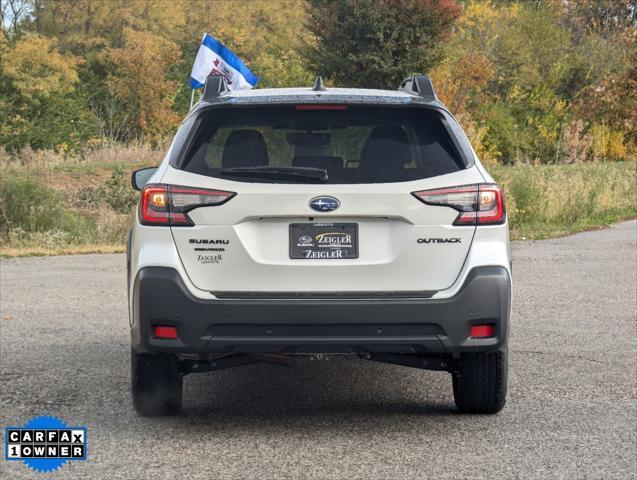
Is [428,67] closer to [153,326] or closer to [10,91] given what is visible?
[10,91]

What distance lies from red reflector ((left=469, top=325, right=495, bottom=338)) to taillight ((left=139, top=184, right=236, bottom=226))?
1348 millimetres

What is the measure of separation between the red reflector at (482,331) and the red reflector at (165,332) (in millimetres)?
1451

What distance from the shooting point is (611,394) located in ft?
22.5

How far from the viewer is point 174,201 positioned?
18.0ft

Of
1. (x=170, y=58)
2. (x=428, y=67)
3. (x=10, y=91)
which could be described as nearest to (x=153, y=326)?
(x=428, y=67)

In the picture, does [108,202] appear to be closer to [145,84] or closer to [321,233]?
[321,233]

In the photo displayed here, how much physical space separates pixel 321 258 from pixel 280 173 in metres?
0.48

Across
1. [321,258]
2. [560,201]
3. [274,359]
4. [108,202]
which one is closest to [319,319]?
[321,258]

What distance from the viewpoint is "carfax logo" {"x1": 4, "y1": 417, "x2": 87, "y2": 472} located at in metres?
5.41

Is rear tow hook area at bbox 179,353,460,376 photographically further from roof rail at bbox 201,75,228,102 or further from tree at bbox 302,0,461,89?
tree at bbox 302,0,461,89

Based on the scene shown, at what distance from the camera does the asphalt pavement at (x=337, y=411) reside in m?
5.23

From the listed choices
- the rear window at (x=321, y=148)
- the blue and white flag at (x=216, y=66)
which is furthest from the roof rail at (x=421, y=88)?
the blue and white flag at (x=216, y=66)

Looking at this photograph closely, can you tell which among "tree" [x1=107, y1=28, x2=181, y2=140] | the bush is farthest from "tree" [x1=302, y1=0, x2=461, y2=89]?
the bush

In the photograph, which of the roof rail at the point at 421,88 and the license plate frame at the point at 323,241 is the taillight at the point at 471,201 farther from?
the roof rail at the point at 421,88
